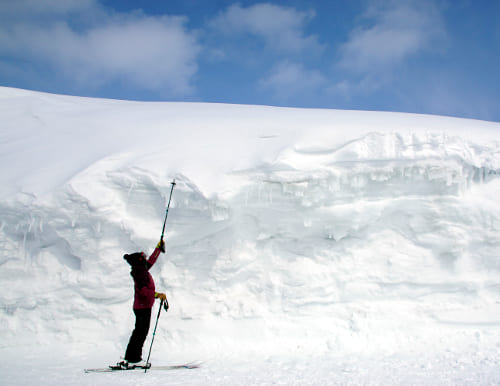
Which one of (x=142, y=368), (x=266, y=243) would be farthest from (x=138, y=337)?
(x=266, y=243)

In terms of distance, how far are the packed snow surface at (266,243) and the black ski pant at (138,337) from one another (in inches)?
20.2

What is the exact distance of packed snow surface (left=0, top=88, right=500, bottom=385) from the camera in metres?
4.66

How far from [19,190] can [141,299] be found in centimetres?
249

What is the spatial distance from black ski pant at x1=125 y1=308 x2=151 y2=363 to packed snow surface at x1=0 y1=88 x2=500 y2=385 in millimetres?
513

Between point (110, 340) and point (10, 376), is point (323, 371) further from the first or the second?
point (10, 376)

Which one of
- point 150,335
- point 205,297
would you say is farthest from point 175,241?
point 150,335

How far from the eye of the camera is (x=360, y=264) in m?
4.95

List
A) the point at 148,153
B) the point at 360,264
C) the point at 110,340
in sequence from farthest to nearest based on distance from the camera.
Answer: the point at 148,153, the point at 360,264, the point at 110,340

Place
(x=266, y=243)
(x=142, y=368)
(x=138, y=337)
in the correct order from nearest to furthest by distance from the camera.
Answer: (x=142, y=368) → (x=138, y=337) → (x=266, y=243)

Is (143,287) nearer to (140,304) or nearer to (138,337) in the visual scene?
(140,304)

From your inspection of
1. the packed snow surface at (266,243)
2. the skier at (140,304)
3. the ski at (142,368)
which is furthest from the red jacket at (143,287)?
the packed snow surface at (266,243)

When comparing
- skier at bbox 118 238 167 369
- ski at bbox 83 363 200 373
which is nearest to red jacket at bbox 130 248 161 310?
skier at bbox 118 238 167 369

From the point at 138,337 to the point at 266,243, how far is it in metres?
2.09

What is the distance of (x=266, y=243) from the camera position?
5.10 metres
